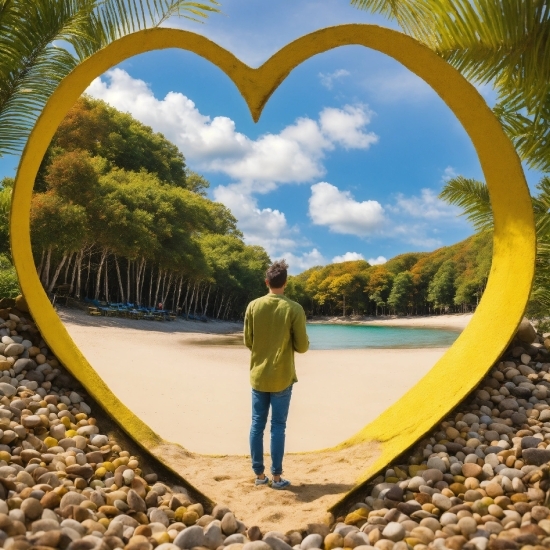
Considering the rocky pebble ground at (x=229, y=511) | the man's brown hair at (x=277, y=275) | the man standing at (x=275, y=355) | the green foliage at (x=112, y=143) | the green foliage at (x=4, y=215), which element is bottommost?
the rocky pebble ground at (x=229, y=511)

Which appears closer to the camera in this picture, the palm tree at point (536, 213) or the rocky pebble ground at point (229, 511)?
the rocky pebble ground at point (229, 511)

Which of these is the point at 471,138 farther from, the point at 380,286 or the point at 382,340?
the point at 380,286

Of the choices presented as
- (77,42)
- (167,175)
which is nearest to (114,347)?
(77,42)

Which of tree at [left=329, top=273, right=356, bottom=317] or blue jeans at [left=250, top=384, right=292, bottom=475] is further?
tree at [left=329, top=273, right=356, bottom=317]

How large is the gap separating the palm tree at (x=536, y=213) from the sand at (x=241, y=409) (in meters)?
3.14

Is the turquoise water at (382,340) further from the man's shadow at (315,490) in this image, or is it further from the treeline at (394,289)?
the treeline at (394,289)

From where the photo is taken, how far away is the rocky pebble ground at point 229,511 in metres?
2.96

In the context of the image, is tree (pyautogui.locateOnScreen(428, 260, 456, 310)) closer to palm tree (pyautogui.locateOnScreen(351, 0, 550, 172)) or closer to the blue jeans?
palm tree (pyautogui.locateOnScreen(351, 0, 550, 172))

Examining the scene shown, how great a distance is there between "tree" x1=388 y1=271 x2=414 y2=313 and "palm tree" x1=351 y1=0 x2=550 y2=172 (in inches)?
2642

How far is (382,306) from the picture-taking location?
253 feet

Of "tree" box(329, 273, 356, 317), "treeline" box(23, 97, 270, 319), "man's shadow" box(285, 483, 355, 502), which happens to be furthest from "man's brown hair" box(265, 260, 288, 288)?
"tree" box(329, 273, 356, 317)

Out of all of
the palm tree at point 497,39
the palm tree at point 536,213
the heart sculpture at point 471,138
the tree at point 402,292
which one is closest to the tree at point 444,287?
the tree at point 402,292

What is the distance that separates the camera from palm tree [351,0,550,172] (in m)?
5.14

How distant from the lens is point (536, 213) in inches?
280
